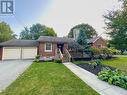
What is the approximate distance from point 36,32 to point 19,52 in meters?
43.3

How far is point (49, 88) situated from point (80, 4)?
48.8 feet

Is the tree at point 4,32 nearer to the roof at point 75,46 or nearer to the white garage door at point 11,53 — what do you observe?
the white garage door at point 11,53

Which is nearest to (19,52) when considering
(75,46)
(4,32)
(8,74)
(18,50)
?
(18,50)

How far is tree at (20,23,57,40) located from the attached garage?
2723cm

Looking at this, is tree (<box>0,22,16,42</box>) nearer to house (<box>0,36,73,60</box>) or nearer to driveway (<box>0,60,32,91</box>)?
house (<box>0,36,73,60</box>)

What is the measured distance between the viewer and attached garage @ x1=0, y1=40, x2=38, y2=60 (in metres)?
25.6

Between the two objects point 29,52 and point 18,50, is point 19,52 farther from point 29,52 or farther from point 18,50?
point 29,52

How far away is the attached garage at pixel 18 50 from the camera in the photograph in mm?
25567

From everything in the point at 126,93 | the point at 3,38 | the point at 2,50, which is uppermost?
the point at 3,38

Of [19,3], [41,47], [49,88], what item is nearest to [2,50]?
[41,47]

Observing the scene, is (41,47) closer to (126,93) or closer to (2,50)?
(2,50)

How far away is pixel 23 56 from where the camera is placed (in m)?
26.5

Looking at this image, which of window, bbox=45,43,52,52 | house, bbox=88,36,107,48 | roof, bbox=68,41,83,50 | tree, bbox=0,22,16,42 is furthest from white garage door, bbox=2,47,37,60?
tree, bbox=0,22,16,42

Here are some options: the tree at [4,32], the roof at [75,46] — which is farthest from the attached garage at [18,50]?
the tree at [4,32]
